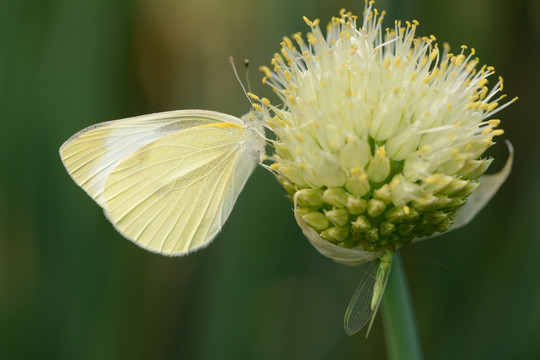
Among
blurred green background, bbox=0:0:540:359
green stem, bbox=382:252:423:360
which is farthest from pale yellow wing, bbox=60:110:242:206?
green stem, bbox=382:252:423:360

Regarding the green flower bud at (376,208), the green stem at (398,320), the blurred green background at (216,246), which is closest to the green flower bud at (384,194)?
the green flower bud at (376,208)

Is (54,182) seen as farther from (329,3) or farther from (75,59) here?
(329,3)

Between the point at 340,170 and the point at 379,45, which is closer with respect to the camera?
the point at 340,170

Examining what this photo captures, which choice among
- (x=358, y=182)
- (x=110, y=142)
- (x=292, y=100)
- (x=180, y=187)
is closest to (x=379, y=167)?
(x=358, y=182)

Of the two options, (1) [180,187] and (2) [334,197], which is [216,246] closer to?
(1) [180,187]

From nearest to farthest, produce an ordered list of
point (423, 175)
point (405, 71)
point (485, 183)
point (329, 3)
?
point (423, 175) → point (405, 71) → point (485, 183) → point (329, 3)

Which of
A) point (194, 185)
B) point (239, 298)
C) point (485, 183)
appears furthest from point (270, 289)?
point (485, 183)

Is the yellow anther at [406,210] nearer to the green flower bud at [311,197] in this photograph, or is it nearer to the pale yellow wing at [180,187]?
the green flower bud at [311,197]
